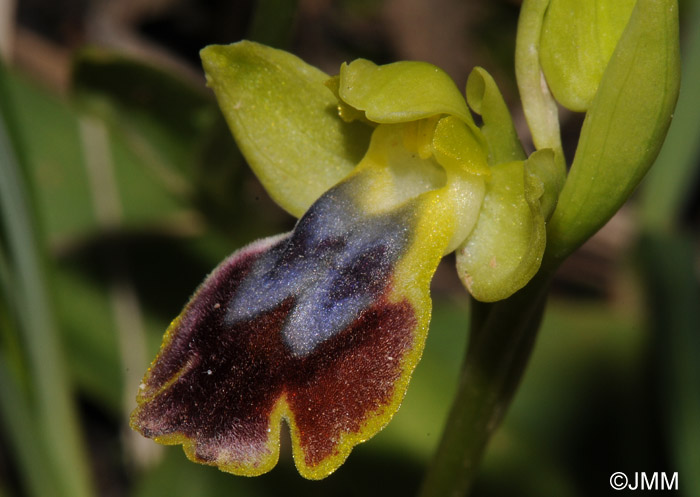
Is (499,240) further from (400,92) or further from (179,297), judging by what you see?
(179,297)

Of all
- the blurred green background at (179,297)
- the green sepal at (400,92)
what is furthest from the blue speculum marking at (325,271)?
the blurred green background at (179,297)

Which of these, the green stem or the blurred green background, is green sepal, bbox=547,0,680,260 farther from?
the blurred green background

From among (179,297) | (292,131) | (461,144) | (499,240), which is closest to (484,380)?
(499,240)

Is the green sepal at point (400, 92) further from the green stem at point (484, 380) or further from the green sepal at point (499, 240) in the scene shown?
the green stem at point (484, 380)

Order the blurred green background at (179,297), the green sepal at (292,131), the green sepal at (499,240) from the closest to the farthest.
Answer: the green sepal at (499,240) → the green sepal at (292,131) → the blurred green background at (179,297)

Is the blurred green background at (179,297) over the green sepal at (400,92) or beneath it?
beneath


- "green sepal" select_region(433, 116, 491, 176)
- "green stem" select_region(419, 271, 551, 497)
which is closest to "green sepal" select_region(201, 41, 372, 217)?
A: "green sepal" select_region(433, 116, 491, 176)

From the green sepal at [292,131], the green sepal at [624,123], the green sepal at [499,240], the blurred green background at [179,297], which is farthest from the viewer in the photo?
the blurred green background at [179,297]
